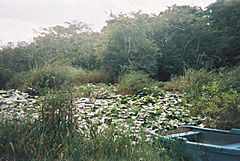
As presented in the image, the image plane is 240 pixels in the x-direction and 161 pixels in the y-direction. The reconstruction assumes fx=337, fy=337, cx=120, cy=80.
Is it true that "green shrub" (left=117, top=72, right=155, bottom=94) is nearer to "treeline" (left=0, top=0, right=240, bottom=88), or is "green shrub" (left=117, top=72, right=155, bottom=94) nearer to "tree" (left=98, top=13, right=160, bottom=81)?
"treeline" (left=0, top=0, right=240, bottom=88)

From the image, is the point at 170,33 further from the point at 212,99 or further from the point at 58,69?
the point at 212,99

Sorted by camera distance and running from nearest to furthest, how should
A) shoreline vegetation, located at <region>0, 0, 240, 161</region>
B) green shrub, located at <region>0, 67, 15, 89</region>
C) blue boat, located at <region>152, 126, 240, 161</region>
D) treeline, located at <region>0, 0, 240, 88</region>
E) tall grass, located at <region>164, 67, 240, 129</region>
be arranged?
blue boat, located at <region>152, 126, 240, 161</region> → shoreline vegetation, located at <region>0, 0, 240, 161</region> → tall grass, located at <region>164, 67, 240, 129</region> → green shrub, located at <region>0, 67, 15, 89</region> → treeline, located at <region>0, 0, 240, 88</region>

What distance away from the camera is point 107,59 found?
9047 mm

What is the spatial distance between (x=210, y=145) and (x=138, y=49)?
248 inches

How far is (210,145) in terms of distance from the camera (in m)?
2.96

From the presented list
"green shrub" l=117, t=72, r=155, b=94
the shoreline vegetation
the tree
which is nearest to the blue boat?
the shoreline vegetation

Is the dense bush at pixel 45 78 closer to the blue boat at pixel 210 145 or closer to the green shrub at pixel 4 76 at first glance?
the green shrub at pixel 4 76

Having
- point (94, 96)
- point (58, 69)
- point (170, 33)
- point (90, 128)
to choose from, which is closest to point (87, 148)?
point (90, 128)

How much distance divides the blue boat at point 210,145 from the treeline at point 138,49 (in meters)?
4.34

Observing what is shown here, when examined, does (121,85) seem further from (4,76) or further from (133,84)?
(4,76)

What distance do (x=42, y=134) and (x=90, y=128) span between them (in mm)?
435

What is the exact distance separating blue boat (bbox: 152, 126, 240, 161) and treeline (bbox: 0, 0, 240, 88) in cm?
434

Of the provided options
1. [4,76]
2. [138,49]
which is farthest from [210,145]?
[138,49]

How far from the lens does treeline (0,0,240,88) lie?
28.3 ft
